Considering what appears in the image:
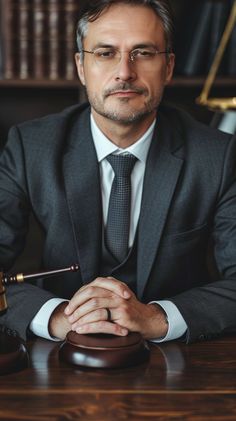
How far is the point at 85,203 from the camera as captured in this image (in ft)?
7.72

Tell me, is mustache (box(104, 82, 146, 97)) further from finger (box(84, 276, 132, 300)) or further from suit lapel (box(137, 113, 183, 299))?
finger (box(84, 276, 132, 300))

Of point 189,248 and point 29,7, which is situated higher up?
point 29,7

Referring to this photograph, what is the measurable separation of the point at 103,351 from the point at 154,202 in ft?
2.65

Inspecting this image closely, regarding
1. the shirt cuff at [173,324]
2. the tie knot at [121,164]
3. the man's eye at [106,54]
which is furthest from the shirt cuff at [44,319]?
the man's eye at [106,54]

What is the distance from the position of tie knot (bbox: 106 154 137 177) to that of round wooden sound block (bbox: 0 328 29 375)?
87cm

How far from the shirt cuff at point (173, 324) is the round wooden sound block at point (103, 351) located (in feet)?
0.54

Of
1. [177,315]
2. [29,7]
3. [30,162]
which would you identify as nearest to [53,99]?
[29,7]

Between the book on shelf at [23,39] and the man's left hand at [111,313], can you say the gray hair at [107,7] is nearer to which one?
the man's left hand at [111,313]

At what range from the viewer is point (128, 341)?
170 cm

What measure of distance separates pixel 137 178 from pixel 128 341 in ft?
2.85

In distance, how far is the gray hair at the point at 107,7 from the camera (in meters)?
2.34

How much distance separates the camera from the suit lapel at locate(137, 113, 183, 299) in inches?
92.2

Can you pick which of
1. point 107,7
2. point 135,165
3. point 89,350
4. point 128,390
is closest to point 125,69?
point 107,7

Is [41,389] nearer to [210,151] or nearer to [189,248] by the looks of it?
[189,248]
